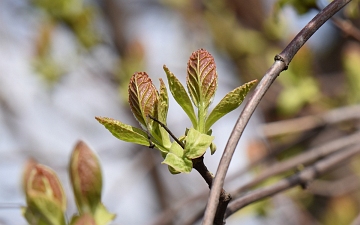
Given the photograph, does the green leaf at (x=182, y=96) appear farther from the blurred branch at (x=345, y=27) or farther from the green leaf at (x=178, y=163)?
the blurred branch at (x=345, y=27)

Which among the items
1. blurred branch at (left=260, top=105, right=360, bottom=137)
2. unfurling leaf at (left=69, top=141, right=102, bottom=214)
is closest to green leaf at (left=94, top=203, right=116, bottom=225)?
unfurling leaf at (left=69, top=141, right=102, bottom=214)

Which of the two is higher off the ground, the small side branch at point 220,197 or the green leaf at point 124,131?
the green leaf at point 124,131

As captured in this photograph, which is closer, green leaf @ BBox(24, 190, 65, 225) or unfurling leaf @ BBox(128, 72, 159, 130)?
unfurling leaf @ BBox(128, 72, 159, 130)

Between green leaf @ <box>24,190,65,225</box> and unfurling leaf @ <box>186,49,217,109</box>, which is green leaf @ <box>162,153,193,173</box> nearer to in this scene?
unfurling leaf @ <box>186,49,217,109</box>

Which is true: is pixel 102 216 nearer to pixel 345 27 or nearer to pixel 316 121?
pixel 345 27

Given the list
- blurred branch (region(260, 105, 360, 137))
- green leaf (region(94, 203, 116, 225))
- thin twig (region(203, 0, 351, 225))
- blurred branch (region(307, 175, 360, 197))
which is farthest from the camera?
blurred branch (region(307, 175, 360, 197))

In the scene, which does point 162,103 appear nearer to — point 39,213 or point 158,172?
point 39,213

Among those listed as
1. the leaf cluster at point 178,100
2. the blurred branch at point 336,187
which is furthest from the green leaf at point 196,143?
the blurred branch at point 336,187

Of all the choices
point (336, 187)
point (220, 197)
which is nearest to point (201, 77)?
point (220, 197)
